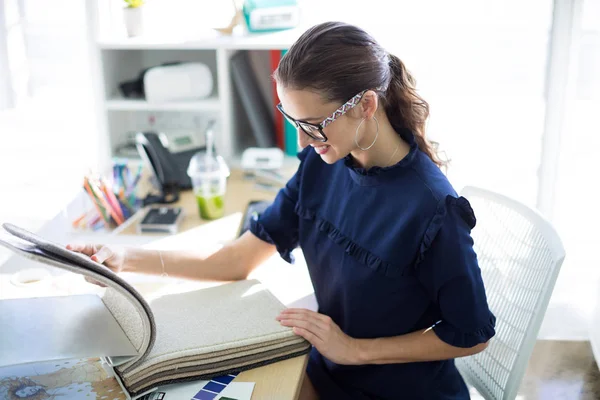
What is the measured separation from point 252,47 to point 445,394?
1.31 m

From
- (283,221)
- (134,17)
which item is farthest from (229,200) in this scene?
(134,17)

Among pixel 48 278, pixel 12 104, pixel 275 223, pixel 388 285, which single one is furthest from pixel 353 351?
pixel 12 104

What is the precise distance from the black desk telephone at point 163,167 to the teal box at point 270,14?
52cm

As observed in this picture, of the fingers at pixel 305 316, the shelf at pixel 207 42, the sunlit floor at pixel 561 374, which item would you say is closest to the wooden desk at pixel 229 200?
the shelf at pixel 207 42

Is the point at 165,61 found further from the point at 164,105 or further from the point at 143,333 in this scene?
the point at 143,333

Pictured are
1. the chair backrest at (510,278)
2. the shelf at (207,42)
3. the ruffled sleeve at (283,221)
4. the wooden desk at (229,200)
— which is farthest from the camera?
the shelf at (207,42)

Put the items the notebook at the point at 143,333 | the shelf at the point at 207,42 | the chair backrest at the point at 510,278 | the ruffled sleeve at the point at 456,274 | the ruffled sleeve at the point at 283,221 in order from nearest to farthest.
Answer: the notebook at the point at 143,333 < the ruffled sleeve at the point at 456,274 < the chair backrest at the point at 510,278 < the ruffled sleeve at the point at 283,221 < the shelf at the point at 207,42

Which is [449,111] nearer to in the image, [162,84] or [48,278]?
[162,84]

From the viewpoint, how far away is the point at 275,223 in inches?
58.0

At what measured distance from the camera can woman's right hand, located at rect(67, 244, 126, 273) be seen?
1.26 metres

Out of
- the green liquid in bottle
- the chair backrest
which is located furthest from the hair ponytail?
the green liquid in bottle

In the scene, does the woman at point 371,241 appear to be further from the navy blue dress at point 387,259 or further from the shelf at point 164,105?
the shelf at point 164,105

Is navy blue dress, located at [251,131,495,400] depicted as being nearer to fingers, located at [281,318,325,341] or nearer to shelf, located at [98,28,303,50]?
fingers, located at [281,318,325,341]

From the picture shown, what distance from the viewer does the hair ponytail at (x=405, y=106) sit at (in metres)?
1.31
